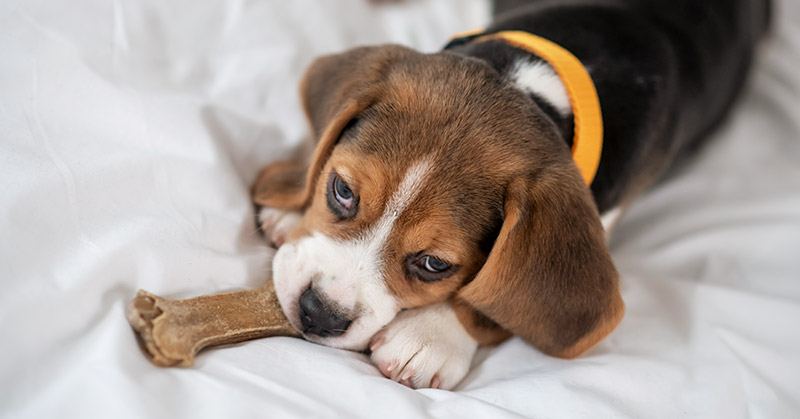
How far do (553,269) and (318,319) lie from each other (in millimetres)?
926

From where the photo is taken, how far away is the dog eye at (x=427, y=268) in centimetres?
244

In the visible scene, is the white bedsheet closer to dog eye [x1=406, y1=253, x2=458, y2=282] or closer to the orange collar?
dog eye [x1=406, y1=253, x2=458, y2=282]

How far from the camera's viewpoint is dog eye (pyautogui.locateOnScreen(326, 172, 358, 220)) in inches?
97.4

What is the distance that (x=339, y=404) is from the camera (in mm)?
2010

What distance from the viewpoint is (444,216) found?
2338 mm

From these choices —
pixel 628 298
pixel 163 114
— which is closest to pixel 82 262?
pixel 163 114

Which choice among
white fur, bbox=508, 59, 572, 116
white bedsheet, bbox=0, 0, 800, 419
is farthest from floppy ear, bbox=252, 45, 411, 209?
white fur, bbox=508, 59, 572, 116

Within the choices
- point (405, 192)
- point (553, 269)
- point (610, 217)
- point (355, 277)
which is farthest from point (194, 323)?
point (610, 217)

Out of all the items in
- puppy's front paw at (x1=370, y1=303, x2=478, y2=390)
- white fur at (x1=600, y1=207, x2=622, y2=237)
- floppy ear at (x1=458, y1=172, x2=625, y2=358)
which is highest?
floppy ear at (x1=458, y1=172, x2=625, y2=358)

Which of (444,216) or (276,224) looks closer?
(444,216)

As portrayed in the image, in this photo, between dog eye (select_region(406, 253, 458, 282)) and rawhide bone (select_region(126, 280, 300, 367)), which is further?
dog eye (select_region(406, 253, 458, 282))

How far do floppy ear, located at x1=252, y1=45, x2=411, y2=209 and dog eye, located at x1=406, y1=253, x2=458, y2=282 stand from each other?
2.05ft

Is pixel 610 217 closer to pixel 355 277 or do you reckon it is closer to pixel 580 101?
pixel 580 101

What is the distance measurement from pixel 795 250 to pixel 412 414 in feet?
8.40
